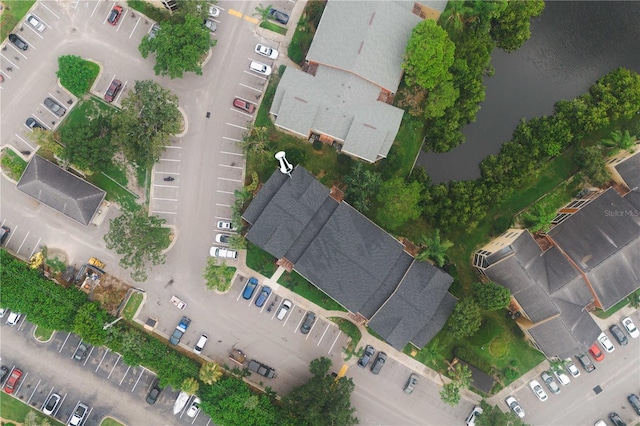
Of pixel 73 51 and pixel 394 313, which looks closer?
pixel 394 313

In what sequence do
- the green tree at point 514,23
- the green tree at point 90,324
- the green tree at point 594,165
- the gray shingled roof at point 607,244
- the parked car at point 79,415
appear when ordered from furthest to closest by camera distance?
the parked car at point 79,415
the green tree at point 90,324
the green tree at point 514,23
the green tree at point 594,165
the gray shingled roof at point 607,244

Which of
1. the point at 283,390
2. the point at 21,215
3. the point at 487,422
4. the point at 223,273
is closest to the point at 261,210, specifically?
the point at 223,273

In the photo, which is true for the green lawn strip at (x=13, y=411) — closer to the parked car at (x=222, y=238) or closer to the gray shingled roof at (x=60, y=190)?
the gray shingled roof at (x=60, y=190)

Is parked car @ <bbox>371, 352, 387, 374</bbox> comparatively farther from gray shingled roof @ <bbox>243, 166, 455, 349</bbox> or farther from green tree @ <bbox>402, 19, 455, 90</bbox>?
green tree @ <bbox>402, 19, 455, 90</bbox>

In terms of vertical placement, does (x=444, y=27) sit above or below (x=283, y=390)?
above

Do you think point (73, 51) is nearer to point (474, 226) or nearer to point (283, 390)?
point (283, 390)

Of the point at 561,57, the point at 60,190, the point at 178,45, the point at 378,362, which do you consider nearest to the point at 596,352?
the point at 378,362

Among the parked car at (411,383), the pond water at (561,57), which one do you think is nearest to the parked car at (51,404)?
the parked car at (411,383)
